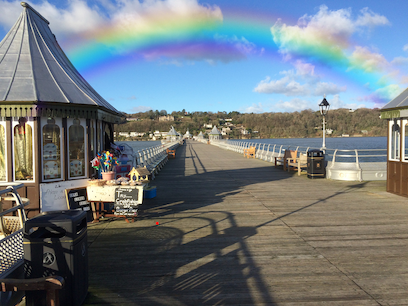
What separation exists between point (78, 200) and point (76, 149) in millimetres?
1262

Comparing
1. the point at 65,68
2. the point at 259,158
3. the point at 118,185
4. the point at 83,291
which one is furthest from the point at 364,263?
the point at 259,158

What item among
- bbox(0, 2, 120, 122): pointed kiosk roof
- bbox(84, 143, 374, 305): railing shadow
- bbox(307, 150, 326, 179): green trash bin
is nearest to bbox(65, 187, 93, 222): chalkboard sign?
bbox(84, 143, 374, 305): railing shadow

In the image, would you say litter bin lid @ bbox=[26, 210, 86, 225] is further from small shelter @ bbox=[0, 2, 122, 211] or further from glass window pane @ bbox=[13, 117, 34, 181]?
glass window pane @ bbox=[13, 117, 34, 181]

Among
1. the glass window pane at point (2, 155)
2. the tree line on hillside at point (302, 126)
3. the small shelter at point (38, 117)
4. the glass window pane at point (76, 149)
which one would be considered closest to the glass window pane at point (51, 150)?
the small shelter at point (38, 117)

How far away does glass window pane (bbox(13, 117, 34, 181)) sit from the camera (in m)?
6.71

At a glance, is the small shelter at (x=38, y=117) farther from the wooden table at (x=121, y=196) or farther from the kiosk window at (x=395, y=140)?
the kiosk window at (x=395, y=140)

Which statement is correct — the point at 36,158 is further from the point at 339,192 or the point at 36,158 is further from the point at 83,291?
the point at 339,192

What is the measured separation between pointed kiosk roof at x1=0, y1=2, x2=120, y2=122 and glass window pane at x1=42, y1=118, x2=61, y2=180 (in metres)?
0.38

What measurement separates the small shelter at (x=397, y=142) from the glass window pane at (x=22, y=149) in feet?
33.0

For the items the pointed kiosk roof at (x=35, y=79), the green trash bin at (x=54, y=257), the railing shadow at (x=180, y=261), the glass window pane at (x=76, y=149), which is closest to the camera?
the green trash bin at (x=54, y=257)

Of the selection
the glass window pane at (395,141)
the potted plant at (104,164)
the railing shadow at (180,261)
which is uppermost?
the glass window pane at (395,141)

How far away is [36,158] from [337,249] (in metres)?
6.35

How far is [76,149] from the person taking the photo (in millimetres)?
7414

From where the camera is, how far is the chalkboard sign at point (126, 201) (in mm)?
6961
